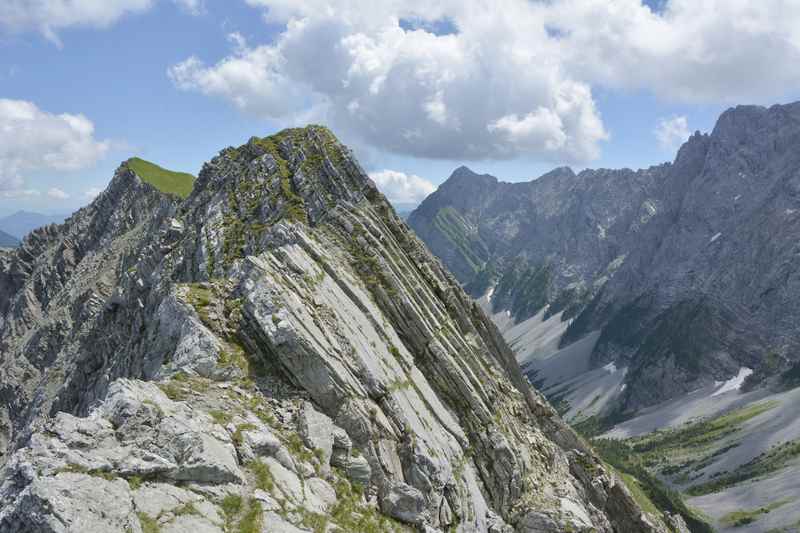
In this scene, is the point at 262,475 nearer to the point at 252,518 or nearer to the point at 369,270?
the point at 252,518

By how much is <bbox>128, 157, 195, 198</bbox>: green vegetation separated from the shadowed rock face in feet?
187

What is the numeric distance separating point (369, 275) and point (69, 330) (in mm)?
81048

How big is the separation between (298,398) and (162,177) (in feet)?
395

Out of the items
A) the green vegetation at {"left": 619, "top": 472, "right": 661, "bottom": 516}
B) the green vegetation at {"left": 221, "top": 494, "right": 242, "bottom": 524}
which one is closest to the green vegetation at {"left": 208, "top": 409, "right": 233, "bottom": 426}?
the green vegetation at {"left": 221, "top": 494, "right": 242, "bottom": 524}

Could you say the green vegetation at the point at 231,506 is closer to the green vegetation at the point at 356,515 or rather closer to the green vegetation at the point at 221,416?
the green vegetation at the point at 221,416

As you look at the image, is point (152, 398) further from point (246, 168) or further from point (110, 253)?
point (110, 253)

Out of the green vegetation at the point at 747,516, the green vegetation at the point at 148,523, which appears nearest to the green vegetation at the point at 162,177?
the green vegetation at the point at 148,523

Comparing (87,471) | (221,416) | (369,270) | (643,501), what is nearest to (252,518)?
(87,471)

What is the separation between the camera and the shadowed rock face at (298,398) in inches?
719

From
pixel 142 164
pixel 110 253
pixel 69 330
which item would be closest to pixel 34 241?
pixel 142 164

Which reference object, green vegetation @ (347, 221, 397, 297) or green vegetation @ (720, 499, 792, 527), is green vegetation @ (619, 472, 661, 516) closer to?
green vegetation @ (347, 221, 397, 297)

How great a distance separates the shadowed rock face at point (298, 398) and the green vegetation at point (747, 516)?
17457 cm

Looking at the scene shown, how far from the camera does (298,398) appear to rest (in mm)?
27844

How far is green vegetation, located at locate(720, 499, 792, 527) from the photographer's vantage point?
188000mm
